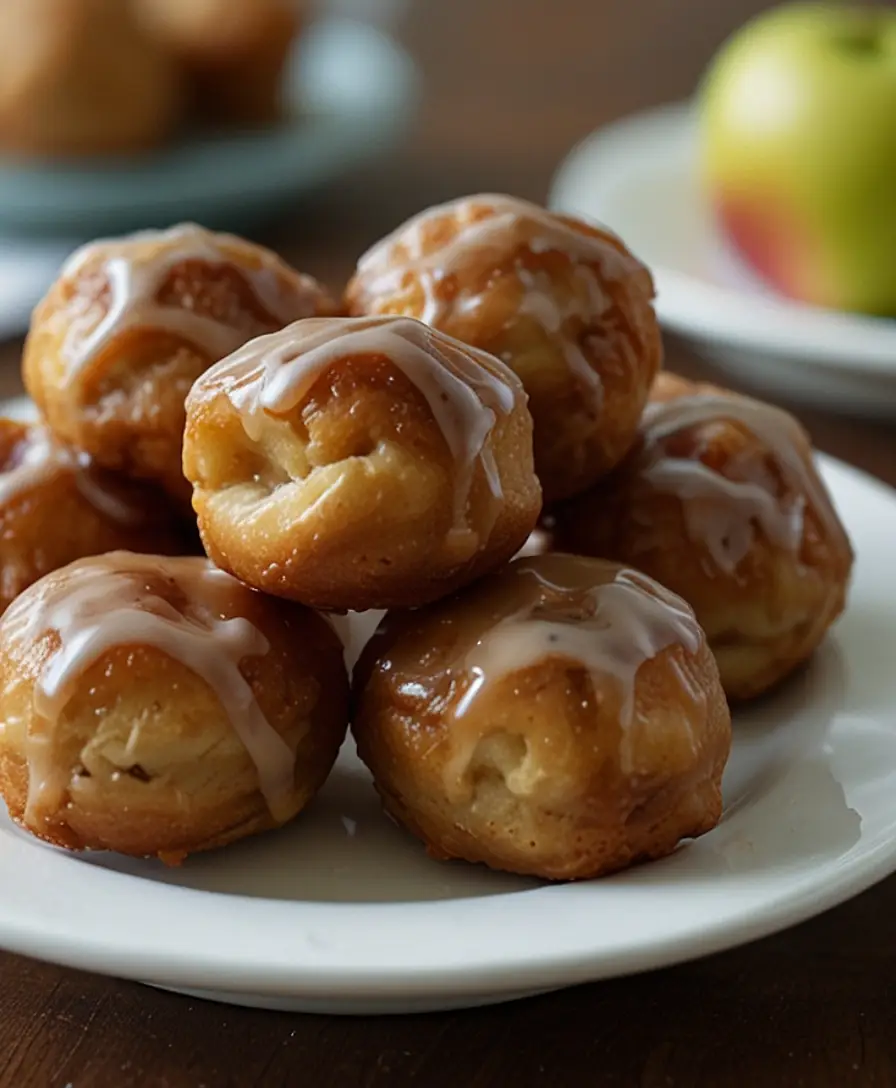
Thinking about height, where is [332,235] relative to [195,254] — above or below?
below

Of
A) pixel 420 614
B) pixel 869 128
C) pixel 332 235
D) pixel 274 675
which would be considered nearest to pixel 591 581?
pixel 420 614

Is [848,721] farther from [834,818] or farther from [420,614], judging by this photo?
[420,614]

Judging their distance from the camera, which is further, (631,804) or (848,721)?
(848,721)

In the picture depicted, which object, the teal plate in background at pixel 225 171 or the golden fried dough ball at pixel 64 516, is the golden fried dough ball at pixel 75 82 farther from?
the golden fried dough ball at pixel 64 516

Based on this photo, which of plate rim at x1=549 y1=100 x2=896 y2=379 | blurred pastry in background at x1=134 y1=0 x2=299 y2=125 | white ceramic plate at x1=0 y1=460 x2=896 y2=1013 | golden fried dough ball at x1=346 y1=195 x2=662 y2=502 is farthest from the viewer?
blurred pastry in background at x1=134 y1=0 x2=299 y2=125

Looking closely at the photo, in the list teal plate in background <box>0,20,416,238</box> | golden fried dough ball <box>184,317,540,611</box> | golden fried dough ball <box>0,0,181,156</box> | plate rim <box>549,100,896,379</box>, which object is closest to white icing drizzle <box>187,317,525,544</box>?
golden fried dough ball <box>184,317,540,611</box>

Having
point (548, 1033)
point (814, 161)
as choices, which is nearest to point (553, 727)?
point (548, 1033)

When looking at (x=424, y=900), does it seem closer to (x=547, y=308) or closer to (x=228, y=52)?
(x=547, y=308)

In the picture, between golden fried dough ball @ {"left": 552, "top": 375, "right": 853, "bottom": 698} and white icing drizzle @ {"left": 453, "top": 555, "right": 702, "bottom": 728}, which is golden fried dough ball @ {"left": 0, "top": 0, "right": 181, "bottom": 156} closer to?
golden fried dough ball @ {"left": 552, "top": 375, "right": 853, "bottom": 698}
